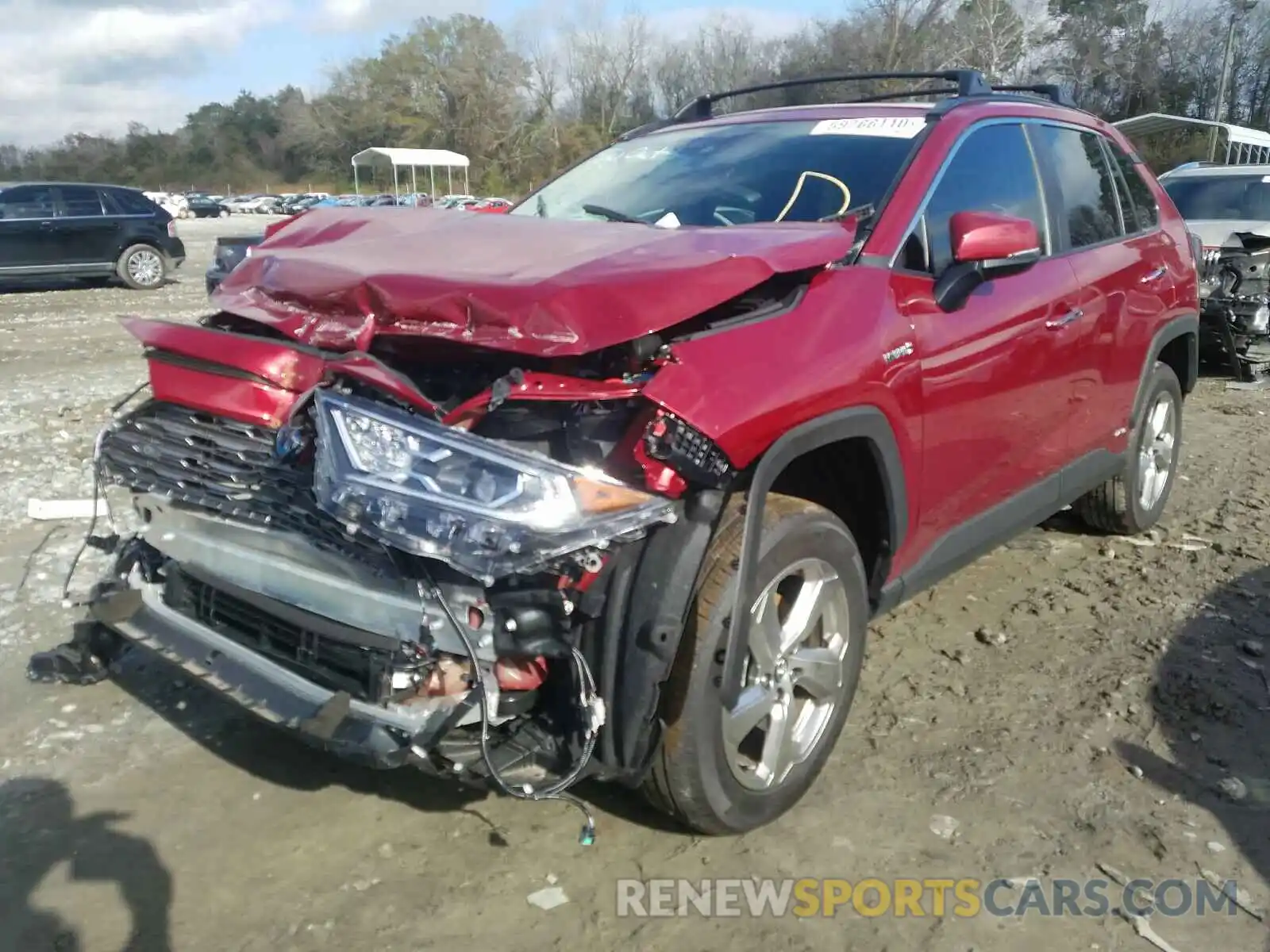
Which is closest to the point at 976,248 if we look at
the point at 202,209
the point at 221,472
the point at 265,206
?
the point at 221,472

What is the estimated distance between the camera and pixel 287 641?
261cm

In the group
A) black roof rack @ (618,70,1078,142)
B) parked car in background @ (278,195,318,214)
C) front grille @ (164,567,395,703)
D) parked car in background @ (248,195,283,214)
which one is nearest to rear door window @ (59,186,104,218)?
black roof rack @ (618,70,1078,142)

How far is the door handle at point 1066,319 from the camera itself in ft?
12.0

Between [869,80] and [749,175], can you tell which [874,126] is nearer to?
[749,175]

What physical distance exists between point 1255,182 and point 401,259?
35.0 feet

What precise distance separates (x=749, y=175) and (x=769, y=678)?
1800 millimetres

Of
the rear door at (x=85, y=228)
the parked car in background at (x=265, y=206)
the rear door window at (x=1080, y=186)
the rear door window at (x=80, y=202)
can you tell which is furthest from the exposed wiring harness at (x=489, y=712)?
the parked car in background at (x=265, y=206)

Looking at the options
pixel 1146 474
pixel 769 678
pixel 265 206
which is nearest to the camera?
pixel 769 678

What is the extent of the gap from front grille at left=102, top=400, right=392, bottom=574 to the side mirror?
1.79 meters

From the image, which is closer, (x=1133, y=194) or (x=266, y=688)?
(x=266, y=688)

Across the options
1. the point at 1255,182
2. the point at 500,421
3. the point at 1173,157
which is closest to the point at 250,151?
the point at 1173,157

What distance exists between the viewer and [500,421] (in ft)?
7.82

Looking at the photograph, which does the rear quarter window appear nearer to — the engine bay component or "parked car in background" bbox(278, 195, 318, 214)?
the engine bay component

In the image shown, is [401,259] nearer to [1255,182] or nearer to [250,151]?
[1255,182]
